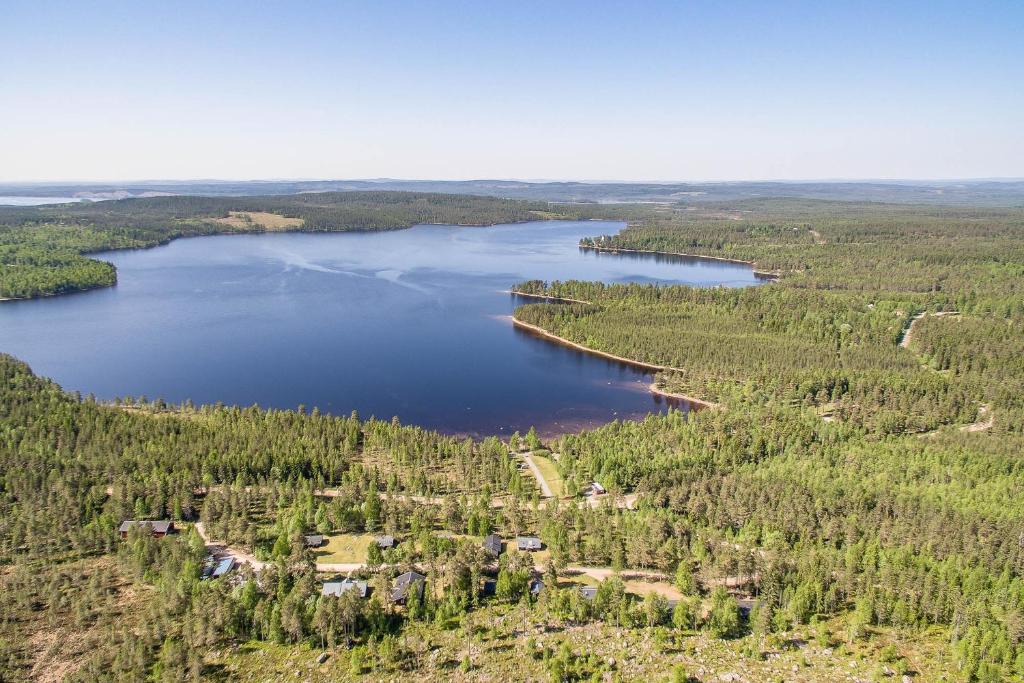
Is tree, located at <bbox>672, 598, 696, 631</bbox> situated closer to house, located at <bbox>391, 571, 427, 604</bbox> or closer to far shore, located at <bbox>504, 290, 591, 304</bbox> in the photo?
house, located at <bbox>391, 571, 427, 604</bbox>

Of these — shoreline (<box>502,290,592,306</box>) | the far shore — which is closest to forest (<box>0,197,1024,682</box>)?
shoreline (<box>502,290,592,306</box>)

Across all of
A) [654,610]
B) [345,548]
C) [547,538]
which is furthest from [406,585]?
[654,610]

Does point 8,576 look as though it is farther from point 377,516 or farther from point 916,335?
point 916,335

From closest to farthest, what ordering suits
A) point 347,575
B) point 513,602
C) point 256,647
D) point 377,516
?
point 256,647 → point 513,602 → point 347,575 → point 377,516

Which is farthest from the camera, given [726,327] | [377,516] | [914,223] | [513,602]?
[914,223]

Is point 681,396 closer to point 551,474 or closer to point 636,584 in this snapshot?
point 551,474

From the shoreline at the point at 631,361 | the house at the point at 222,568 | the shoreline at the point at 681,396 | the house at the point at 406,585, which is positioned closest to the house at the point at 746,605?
the house at the point at 406,585

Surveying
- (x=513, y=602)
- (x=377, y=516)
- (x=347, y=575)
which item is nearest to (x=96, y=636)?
(x=347, y=575)
